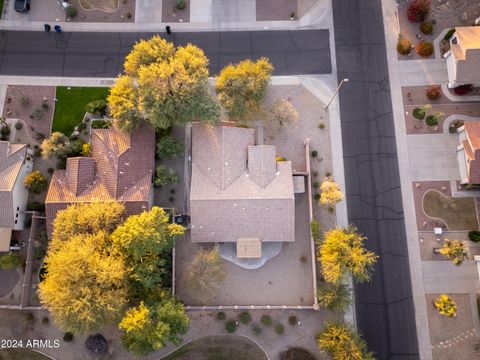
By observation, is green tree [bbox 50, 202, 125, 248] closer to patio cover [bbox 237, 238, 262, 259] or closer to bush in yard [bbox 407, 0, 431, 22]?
patio cover [bbox 237, 238, 262, 259]

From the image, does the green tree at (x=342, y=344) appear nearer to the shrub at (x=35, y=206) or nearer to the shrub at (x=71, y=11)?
the shrub at (x=35, y=206)

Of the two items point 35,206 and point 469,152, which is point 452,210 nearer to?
point 469,152

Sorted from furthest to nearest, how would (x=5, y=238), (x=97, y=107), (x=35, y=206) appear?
(x=97, y=107) → (x=35, y=206) → (x=5, y=238)

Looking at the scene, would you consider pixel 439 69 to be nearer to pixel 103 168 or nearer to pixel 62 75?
pixel 103 168

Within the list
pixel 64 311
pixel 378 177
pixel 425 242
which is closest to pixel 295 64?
pixel 378 177

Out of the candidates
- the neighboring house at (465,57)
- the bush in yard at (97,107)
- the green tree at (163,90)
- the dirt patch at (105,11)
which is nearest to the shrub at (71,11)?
the dirt patch at (105,11)

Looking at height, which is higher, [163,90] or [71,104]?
[71,104]

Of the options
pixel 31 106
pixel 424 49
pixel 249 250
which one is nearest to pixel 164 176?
pixel 249 250
